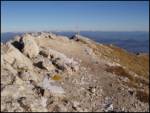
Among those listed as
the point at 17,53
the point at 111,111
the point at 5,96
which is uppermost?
the point at 17,53

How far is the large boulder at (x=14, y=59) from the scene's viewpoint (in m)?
32.9

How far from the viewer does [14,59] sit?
3378 cm

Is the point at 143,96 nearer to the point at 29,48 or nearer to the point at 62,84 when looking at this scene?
the point at 62,84

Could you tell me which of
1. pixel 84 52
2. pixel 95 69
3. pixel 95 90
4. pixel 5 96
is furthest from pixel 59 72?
pixel 84 52

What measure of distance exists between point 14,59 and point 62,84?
594 cm

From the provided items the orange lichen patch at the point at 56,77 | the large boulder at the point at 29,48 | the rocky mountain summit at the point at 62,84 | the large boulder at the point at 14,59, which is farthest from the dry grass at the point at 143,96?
the large boulder at the point at 29,48

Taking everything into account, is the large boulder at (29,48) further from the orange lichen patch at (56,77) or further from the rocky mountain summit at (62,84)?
the orange lichen patch at (56,77)

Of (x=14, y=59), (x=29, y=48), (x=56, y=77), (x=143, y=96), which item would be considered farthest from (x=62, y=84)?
(x=143, y=96)

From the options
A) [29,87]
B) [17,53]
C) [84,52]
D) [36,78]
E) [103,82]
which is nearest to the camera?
[29,87]

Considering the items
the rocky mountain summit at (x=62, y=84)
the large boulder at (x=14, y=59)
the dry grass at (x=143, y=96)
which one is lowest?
the dry grass at (x=143, y=96)

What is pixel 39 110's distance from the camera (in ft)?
85.6

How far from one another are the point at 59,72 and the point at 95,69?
7676 millimetres

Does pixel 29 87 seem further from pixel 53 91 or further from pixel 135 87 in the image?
pixel 135 87

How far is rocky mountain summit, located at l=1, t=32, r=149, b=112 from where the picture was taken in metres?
27.6
